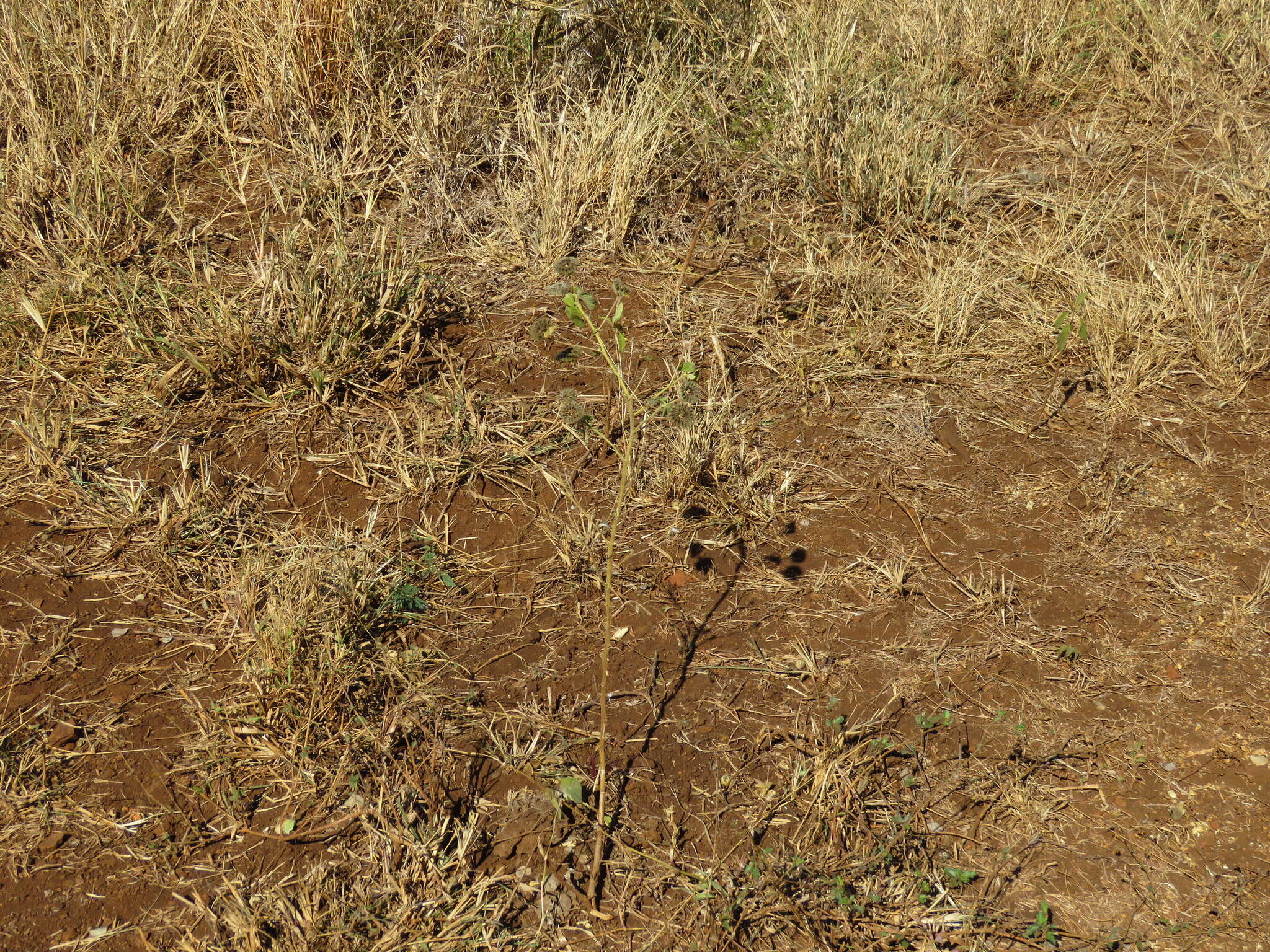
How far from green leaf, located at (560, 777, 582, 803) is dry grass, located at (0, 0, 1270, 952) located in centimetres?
2

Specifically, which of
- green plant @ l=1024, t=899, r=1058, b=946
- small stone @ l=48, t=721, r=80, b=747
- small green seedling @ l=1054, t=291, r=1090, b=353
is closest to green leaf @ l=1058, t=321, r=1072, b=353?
small green seedling @ l=1054, t=291, r=1090, b=353

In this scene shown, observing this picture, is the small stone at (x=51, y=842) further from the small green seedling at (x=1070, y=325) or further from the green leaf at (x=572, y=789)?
the small green seedling at (x=1070, y=325)

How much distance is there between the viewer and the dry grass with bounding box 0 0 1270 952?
86.3 inches

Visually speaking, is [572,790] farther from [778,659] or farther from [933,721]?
[933,721]

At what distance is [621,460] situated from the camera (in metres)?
2.98

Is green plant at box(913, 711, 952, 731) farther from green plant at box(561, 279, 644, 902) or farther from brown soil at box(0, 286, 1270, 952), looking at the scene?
green plant at box(561, 279, 644, 902)

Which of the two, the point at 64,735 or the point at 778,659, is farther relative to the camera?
the point at 778,659

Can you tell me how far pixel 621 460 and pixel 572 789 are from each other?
103 cm

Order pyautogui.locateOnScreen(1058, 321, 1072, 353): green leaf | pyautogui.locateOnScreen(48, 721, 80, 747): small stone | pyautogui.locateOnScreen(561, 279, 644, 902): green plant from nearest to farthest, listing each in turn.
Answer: pyautogui.locateOnScreen(561, 279, 644, 902): green plant < pyautogui.locateOnScreen(48, 721, 80, 747): small stone < pyautogui.locateOnScreen(1058, 321, 1072, 353): green leaf

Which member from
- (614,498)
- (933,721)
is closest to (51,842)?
(614,498)

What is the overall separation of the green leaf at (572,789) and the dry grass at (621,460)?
2 cm

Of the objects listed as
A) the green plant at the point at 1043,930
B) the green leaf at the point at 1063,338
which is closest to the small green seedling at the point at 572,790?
the green plant at the point at 1043,930

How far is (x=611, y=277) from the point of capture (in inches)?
143

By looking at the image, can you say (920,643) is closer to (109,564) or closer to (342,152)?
(109,564)
